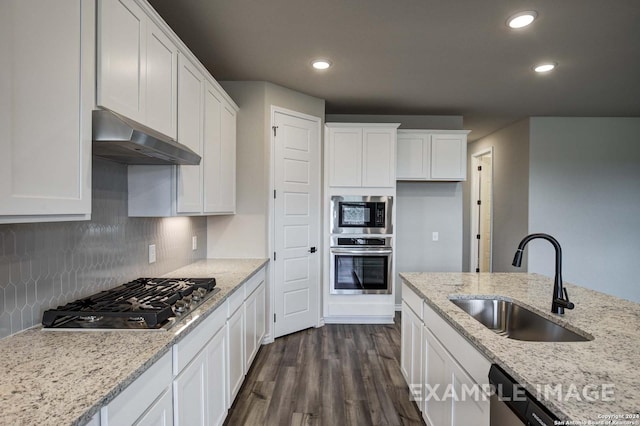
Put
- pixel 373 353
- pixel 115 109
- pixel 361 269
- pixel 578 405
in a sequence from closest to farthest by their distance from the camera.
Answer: pixel 578 405 < pixel 115 109 < pixel 373 353 < pixel 361 269

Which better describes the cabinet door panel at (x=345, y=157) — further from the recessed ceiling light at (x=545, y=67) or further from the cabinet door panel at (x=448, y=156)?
the recessed ceiling light at (x=545, y=67)

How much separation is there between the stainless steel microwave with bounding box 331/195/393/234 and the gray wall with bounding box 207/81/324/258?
0.95 meters

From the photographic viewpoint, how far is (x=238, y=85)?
11.0ft

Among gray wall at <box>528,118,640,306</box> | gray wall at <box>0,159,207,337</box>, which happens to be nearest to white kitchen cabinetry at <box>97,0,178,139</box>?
gray wall at <box>0,159,207,337</box>

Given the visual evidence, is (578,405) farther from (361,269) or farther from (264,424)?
(361,269)

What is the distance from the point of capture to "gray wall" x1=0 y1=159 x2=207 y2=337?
125 centimetres

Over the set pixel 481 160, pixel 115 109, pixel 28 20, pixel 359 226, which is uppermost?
pixel 481 160

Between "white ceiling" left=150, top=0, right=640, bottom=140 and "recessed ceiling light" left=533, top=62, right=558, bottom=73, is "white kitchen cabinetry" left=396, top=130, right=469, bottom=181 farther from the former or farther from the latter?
"recessed ceiling light" left=533, top=62, right=558, bottom=73

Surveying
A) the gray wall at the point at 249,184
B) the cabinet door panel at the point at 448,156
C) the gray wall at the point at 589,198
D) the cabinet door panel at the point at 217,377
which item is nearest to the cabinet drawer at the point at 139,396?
the cabinet door panel at the point at 217,377

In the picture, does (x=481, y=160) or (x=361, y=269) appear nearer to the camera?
(x=361, y=269)

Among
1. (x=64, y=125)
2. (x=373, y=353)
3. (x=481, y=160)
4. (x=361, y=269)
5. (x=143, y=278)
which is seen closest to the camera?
(x=64, y=125)

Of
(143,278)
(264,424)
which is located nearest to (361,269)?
(264,424)

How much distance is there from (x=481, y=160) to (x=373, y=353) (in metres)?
4.79

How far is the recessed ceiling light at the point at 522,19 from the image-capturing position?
7.01ft
